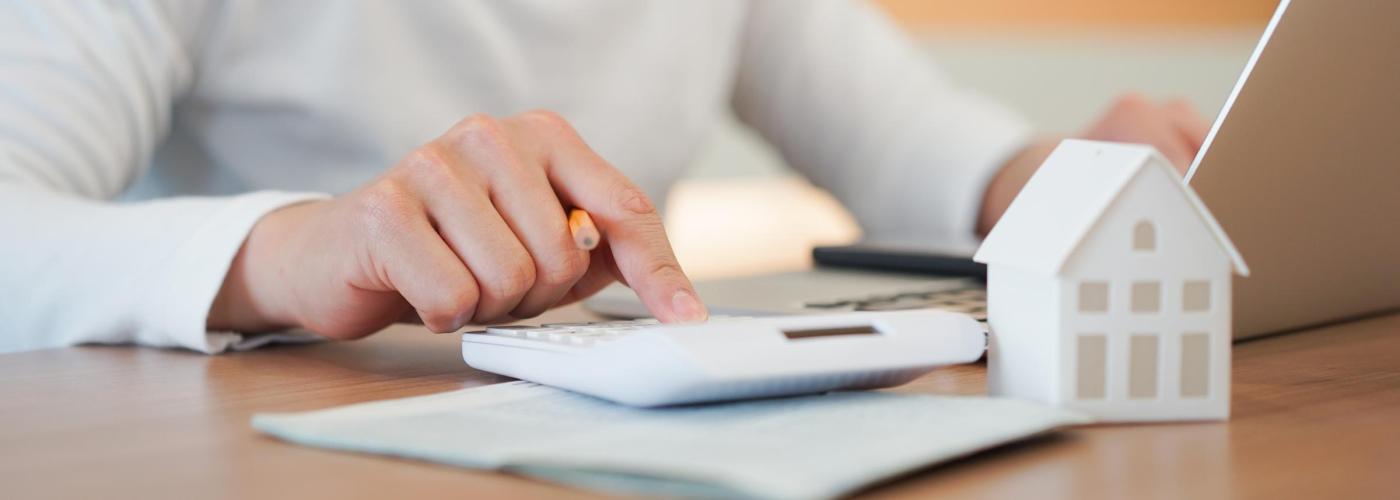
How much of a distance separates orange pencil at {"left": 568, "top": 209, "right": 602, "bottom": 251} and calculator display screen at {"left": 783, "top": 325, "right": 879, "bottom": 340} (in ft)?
0.55

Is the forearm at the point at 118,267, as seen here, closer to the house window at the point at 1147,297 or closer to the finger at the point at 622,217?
the finger at the point at 622,217

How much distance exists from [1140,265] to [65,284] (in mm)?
571

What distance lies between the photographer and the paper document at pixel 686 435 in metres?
0.34

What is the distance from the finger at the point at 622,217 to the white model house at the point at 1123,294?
0.51ft

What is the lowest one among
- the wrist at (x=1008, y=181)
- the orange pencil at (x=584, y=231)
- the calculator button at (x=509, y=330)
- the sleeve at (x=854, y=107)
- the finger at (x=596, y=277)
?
the calculator button at (x=509, y=330)

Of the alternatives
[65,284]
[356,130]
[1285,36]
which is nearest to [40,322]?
[65,284]

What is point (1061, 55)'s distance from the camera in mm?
3990

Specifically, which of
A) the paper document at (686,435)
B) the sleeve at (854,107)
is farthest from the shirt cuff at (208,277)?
the sleeve at (854,107)

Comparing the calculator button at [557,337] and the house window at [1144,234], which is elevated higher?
the house window at [1144,234]

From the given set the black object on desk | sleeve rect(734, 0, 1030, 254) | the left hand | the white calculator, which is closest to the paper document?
the white calculator

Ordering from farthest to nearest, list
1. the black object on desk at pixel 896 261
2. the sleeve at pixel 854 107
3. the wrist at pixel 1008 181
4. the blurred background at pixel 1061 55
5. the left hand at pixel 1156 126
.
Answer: the blurred background at pixel 1061 55
the sleeve at pixel 854 107
the wrist at pixel 1008 181
the left hand at pixel 1156 126
the black object on desk at pixel 896 261

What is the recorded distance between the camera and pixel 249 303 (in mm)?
679

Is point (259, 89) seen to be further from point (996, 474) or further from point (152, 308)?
point (996, 474)

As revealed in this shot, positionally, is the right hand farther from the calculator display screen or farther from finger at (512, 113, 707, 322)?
the calculator display screen
